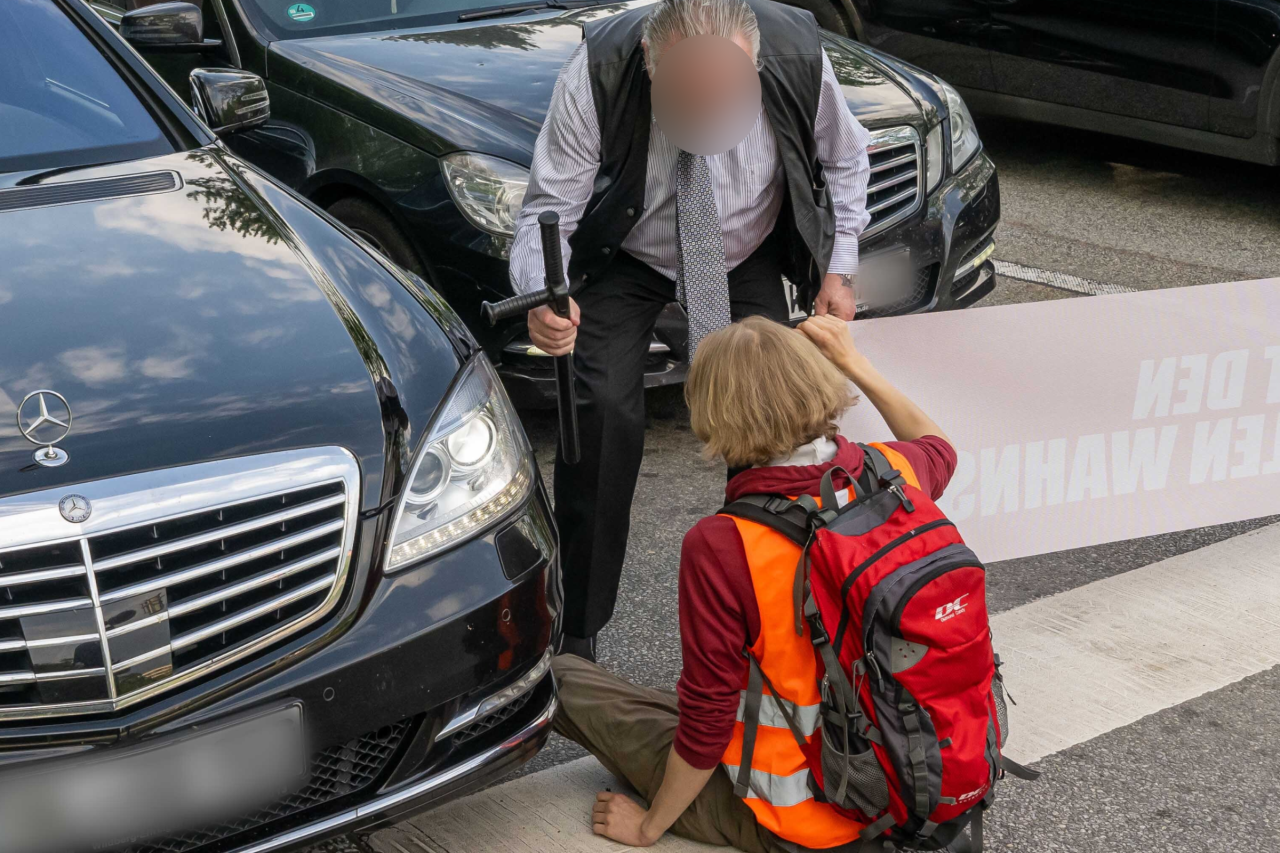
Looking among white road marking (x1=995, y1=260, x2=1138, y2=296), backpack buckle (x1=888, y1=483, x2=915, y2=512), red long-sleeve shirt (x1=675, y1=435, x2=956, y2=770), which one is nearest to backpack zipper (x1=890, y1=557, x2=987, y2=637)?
backpack buckle (x1=888, y1=483, x2=915, y2=512)

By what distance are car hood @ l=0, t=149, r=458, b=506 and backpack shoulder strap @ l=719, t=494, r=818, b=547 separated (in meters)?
0.59

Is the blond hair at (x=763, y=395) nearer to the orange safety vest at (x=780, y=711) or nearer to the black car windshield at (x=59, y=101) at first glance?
the orange safety vest at (x=780, y=711)

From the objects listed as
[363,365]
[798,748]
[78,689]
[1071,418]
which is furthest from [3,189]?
[1071,418]

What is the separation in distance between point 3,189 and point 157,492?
118 centimetres

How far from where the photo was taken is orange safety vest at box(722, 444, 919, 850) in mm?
→ 2266

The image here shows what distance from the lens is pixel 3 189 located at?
115 inches

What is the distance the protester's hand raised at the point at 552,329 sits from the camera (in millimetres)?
2758

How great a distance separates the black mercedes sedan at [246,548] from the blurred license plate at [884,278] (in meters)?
2.03

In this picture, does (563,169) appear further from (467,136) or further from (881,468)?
(467,136)

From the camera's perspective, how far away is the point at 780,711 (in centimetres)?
236

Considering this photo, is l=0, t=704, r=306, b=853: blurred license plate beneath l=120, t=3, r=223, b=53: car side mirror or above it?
beneath

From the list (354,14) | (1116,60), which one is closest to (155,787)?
(354,14)

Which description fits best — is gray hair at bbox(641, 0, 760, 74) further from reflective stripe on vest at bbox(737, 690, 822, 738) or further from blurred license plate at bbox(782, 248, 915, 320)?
blurred license plate at bbox(782, 248, 915, 320)

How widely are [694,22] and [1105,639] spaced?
179cm
